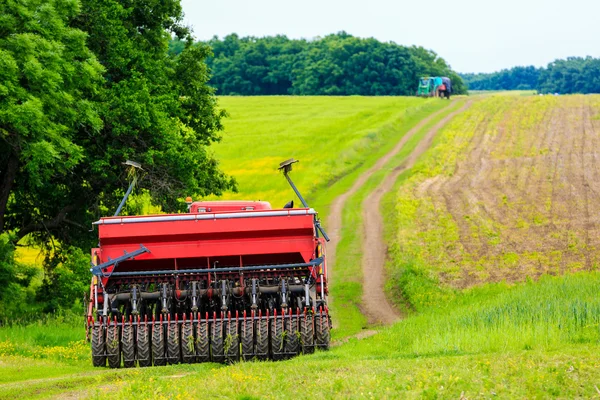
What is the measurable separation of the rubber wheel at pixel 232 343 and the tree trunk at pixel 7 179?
515 inches

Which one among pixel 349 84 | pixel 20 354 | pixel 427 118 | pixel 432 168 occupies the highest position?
pixel 349 84

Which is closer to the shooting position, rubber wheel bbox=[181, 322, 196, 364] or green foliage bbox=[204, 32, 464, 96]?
rubber wheel bbox=[181, 322, 196, 364]

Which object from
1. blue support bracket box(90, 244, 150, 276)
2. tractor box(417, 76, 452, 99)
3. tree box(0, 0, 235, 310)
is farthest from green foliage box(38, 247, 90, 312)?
tractor box(417, 76, 452, 99)

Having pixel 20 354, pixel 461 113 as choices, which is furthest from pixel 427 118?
pixel 20 354

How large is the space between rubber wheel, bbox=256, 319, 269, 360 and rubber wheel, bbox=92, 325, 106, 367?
2.90 metres

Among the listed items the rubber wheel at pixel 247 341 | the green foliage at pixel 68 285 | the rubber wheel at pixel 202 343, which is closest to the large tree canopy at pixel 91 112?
Answer: the green foliage at pixel 68 285

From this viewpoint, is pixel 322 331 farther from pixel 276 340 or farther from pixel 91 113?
pixel 91 113

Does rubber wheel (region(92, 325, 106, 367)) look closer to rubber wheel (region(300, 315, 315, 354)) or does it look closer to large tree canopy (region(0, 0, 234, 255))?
rubber wheel (region(300, 315, 315, 354))

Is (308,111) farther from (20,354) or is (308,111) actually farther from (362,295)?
(20,354)

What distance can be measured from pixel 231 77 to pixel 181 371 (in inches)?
5022

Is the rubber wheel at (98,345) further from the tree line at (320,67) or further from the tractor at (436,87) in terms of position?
the tree line at (320,67)

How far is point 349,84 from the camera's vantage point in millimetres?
135250

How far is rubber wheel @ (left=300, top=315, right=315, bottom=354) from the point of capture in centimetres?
1820

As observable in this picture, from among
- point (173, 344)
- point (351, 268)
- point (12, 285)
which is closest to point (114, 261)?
point (173, 344)
